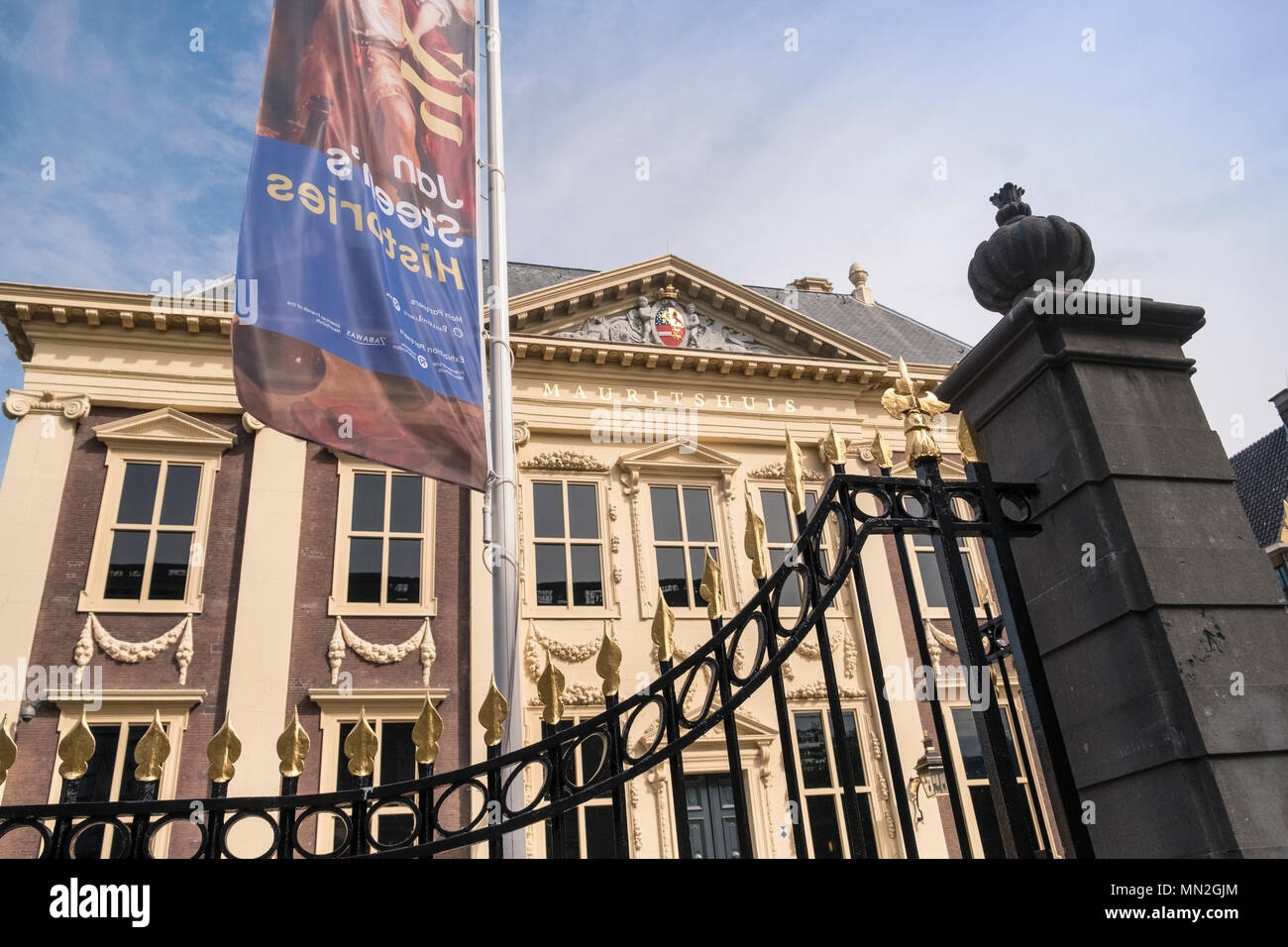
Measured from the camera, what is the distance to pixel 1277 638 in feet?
9.69

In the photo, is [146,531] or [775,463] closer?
[146,531]

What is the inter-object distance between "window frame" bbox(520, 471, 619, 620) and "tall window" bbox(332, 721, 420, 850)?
2.71 metres

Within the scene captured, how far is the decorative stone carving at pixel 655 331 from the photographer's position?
1795 centimetres

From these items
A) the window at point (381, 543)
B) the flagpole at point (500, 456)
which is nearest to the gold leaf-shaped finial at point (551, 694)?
the flagpole at point (500, 456)

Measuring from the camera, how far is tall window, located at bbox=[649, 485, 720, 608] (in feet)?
52.2

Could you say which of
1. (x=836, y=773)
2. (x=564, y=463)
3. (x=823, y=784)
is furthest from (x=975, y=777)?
(x=564, y=463)

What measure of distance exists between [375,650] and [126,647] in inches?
141

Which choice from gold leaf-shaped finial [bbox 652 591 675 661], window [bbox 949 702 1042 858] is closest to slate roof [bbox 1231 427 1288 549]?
window [bbox 949 702 1042 858]

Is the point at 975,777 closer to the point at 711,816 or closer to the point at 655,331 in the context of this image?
the point at 711,816

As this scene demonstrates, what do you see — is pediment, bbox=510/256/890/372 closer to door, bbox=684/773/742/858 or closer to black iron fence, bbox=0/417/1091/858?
door, bbox=684/773/742/858

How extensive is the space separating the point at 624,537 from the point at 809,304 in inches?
440

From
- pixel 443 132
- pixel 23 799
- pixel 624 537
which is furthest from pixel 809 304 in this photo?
pixel 23 799
